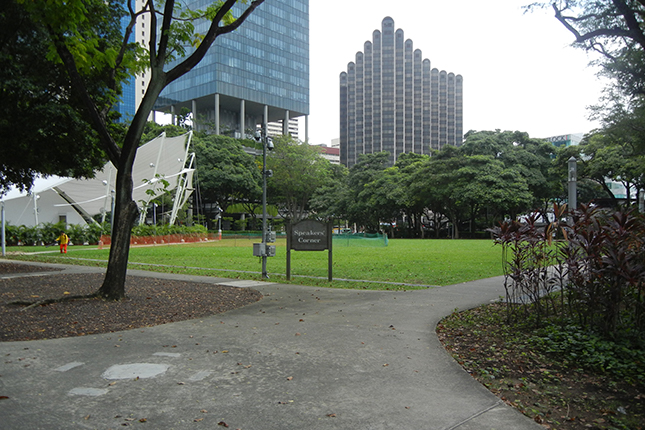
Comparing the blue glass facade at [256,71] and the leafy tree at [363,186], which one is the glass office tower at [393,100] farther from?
the leafy tree at [363,186]

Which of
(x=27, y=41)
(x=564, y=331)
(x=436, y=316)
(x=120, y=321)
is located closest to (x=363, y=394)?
(x=564, y=331)

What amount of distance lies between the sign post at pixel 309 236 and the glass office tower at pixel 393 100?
142m

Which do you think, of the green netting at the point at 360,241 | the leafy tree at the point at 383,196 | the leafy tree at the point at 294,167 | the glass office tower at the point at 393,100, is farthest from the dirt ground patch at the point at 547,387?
the glass office tower at the point at 393,100

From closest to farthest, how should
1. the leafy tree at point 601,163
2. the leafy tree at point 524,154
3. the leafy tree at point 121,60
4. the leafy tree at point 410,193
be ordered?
the leafy tree at point 121,60 → the leafy tree at point 601,163 → the leafy tree at point 524,154 → the leafy tree at point 410,193

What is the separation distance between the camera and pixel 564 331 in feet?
21.0

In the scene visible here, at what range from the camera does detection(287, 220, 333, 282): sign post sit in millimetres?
13797

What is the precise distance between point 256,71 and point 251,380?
101351 mm

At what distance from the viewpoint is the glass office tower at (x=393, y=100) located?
156m

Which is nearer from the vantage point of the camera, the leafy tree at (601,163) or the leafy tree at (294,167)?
the leafy tree at (601,163)

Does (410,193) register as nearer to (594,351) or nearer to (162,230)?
(162,230)

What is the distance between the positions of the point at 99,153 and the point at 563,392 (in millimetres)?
17773

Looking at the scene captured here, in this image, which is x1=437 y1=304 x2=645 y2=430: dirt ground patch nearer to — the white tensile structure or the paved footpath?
the paved footpath

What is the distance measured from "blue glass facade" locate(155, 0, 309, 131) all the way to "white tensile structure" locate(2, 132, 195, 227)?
4065cm

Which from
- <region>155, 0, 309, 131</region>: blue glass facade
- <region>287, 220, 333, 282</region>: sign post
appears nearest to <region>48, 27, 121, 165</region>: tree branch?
<region>287, 220, 333, 282</region>: sign post
